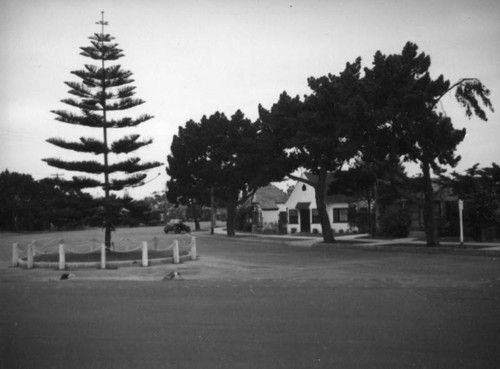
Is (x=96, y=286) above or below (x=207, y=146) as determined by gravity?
below

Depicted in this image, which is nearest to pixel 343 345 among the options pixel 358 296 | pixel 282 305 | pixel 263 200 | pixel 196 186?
pixel 282 305

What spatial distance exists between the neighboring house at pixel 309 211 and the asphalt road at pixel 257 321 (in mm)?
28060

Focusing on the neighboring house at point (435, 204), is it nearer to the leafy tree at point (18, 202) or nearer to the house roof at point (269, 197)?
the house roof at point (269, 197)

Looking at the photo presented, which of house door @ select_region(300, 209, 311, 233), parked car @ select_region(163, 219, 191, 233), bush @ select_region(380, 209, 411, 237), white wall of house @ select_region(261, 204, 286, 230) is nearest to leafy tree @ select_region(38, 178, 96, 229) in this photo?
bush @ select_region(380, 209, 411, 237)

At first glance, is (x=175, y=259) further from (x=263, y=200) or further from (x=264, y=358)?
(x=263, y=200)

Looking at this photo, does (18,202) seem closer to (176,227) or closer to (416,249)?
(176,227)

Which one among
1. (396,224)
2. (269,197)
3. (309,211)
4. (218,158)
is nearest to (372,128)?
(396,224)

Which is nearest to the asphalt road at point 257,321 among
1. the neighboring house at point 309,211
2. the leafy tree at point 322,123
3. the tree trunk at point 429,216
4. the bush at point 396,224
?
the tree trunk at point 429,216

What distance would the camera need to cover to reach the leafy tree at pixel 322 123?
81.8 feet

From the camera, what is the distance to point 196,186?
5231cm

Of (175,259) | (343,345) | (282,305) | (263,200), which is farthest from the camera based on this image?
(263,200)

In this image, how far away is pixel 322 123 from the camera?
28188 millimetres

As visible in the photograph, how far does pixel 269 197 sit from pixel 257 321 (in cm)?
5056

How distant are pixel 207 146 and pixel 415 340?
42.6 m
